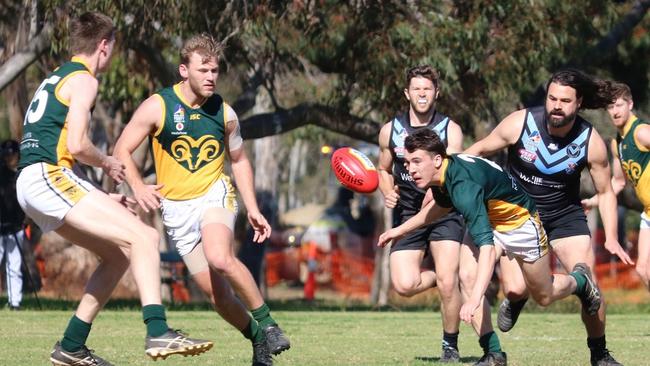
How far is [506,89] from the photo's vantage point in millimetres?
20172

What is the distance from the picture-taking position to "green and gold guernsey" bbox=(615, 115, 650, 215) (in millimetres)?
11930

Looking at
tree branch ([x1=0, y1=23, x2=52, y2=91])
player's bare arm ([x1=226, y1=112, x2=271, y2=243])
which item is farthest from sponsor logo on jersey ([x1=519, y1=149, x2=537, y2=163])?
tree branch ([x1=0, y1=23, x2=52, y2=91])

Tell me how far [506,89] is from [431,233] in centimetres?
1051

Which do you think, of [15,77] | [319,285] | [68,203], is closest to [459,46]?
[15,77]

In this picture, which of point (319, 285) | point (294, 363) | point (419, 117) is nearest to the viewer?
point (294, 363)

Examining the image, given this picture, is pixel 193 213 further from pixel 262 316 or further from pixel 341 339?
pixel 341 339

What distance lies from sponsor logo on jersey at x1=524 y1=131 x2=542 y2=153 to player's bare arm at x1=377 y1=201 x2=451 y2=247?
0.73 metres

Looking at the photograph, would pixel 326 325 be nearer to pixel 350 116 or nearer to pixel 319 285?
pixel 350 116

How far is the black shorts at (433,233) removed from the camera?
9930 mm

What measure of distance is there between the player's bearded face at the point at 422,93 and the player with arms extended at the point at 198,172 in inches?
72.5

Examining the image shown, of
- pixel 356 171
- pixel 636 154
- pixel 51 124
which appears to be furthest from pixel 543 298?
pixel 636 154

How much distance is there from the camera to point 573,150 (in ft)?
29.4

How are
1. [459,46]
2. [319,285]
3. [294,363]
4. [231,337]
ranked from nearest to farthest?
[294,363] < [231,337] < [459,46] < [319,285]

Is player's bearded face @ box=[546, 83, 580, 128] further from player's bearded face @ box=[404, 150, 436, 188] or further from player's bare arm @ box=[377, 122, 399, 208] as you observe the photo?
player's bare arm @ box=[377, 122, 399, 208]
